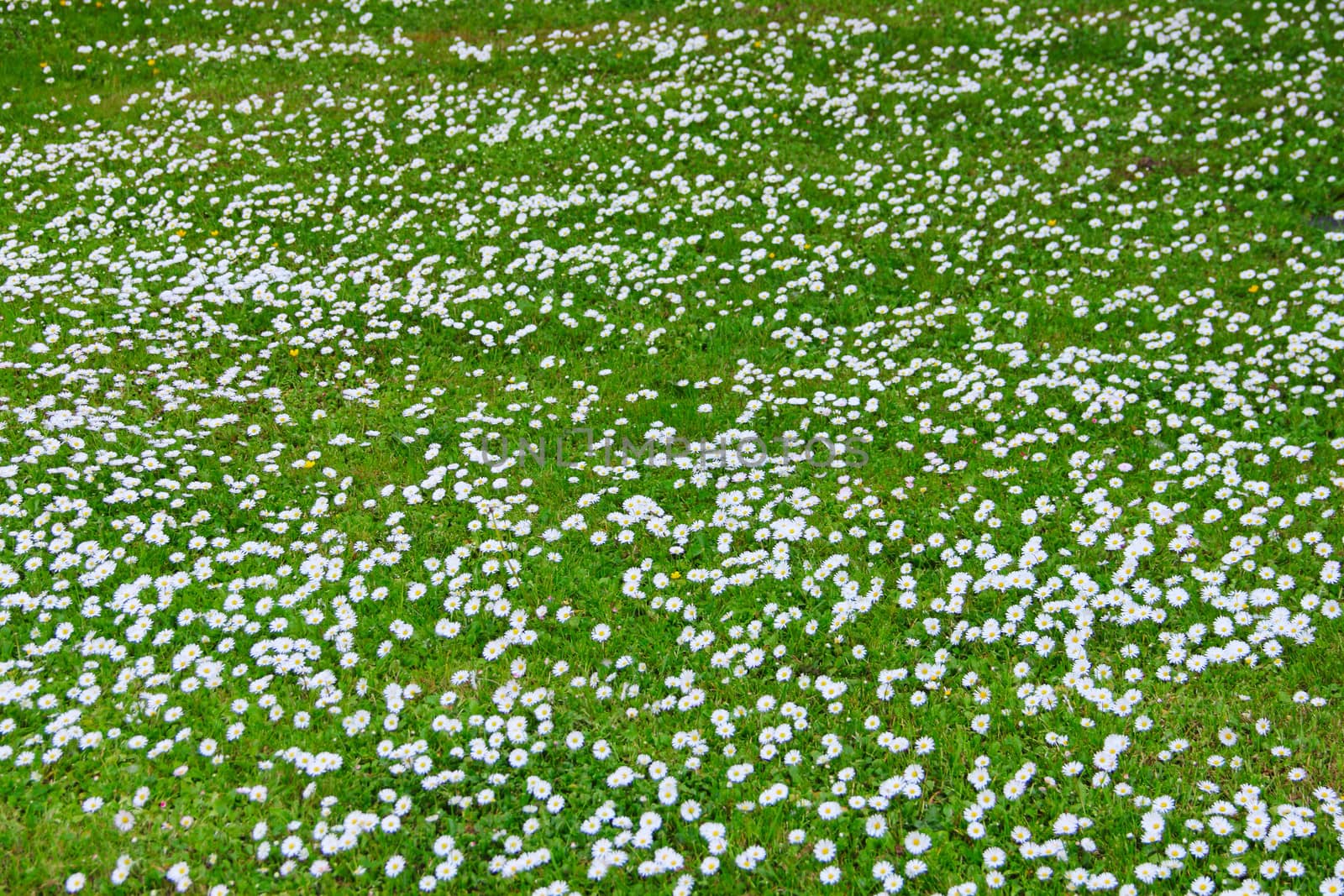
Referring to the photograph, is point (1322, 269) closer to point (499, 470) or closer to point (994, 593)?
point (994, 593)

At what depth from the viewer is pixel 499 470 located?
7.36m

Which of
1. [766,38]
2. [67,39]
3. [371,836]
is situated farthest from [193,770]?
[67,39]

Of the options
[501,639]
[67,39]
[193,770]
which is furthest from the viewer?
[67,39]

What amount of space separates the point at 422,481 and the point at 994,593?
401cm

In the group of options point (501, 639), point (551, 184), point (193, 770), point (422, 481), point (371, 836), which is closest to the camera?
point (371, 836)

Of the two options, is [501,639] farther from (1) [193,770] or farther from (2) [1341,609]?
(2) [1341,609]

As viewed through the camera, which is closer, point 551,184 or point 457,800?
point 457,800

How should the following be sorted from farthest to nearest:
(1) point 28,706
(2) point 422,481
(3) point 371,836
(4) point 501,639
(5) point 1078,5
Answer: (5) point 1078,5, (2) point 422,481, (4) point 501,639, (1) point 28,706, (3) point 371,836

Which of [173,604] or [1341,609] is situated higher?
[1341,609]

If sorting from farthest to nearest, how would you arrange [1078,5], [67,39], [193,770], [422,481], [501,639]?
[67,39] < [1078,5] < [422,481] < [501,639] < [193,770]

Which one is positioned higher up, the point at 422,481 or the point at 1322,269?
the point at 1322,269

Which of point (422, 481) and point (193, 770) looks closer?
point (193, 770)

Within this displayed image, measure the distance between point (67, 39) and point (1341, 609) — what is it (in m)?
20.1

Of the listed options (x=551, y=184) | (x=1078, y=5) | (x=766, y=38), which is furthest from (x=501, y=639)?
(x=1078, y=5)
